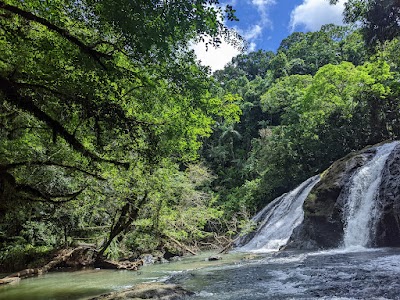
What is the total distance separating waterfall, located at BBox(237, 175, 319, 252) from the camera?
19.4m

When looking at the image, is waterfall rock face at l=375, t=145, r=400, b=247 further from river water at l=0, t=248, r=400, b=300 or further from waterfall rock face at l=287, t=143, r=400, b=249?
river water at l=0, t=248, r=400, b=300

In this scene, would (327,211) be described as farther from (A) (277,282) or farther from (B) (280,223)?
(A) (277,282)

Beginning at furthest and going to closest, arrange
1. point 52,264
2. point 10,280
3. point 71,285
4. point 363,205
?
point 52,264 → point 363,205 → point 10,280 → point 71,285

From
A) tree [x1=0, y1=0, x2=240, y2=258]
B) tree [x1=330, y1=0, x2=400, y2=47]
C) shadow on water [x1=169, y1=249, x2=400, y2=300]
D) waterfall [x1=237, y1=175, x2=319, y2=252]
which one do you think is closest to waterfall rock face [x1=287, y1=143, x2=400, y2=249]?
shadow on water [x1=169, y1=249, x2=400, y2=300]

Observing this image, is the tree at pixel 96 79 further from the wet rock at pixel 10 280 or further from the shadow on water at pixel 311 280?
the wet rock at pixel 10 280

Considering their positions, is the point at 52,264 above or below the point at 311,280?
below

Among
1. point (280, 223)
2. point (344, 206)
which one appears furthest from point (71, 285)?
point (280, 223)

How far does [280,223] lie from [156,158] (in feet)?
49.7

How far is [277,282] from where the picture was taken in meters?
8.05

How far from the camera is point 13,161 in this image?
714 cm

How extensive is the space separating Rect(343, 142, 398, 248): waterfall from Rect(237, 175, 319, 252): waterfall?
3846 millimetres

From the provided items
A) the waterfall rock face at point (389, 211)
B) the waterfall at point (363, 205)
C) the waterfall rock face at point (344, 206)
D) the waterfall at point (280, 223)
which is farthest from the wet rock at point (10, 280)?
the waterfall rock face at point (389, 211)

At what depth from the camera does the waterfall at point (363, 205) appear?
13758 millimetres

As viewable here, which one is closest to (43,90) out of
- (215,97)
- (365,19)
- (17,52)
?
(17,52)
